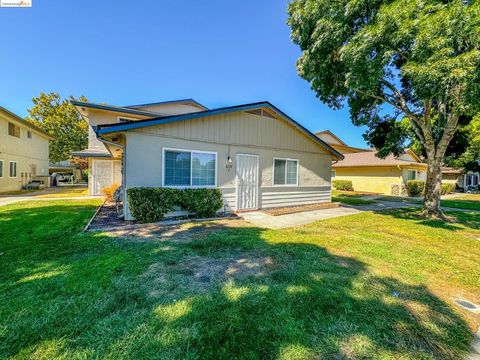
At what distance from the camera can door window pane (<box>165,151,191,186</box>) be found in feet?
23.7

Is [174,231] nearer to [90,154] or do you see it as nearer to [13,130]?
[90,154]

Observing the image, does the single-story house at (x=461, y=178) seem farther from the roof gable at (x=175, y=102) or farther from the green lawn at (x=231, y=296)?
the roof gable at (x=175, y=102)

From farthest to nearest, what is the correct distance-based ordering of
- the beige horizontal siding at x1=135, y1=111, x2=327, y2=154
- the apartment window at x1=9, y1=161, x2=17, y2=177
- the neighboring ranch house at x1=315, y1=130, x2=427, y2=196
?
the neighboring ranch house at x1=315, y1=130, x2=427, y2=196 → the apartment window at x1=9, y1=161, x2=17, y2=177 → the beige horizontal siding at x1=135, y1=111, x2=327, y2=154

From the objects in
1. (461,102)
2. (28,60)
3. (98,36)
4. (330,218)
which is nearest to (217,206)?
(330,218)

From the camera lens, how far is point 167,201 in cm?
683

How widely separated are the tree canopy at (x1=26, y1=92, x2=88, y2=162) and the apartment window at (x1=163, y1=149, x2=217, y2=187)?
1096 inches

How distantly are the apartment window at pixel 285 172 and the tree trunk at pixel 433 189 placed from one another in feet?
17.4

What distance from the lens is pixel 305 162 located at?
10.7 metres

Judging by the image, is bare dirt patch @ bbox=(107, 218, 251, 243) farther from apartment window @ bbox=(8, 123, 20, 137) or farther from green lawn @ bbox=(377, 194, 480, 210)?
apartment window @ bbox=(8, 123, 20, 137)

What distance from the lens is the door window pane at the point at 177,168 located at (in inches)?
284

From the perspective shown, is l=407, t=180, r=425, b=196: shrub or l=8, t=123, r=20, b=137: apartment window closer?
l=8, t=123, r=20, b=137: apartment window

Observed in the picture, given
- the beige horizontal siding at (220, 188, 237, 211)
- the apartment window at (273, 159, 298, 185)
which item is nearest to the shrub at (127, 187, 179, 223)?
the beige horizontal siding at (220, 188, 237, 211)

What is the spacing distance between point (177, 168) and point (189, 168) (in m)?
0.43

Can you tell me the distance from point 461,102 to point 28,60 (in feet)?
60.7
